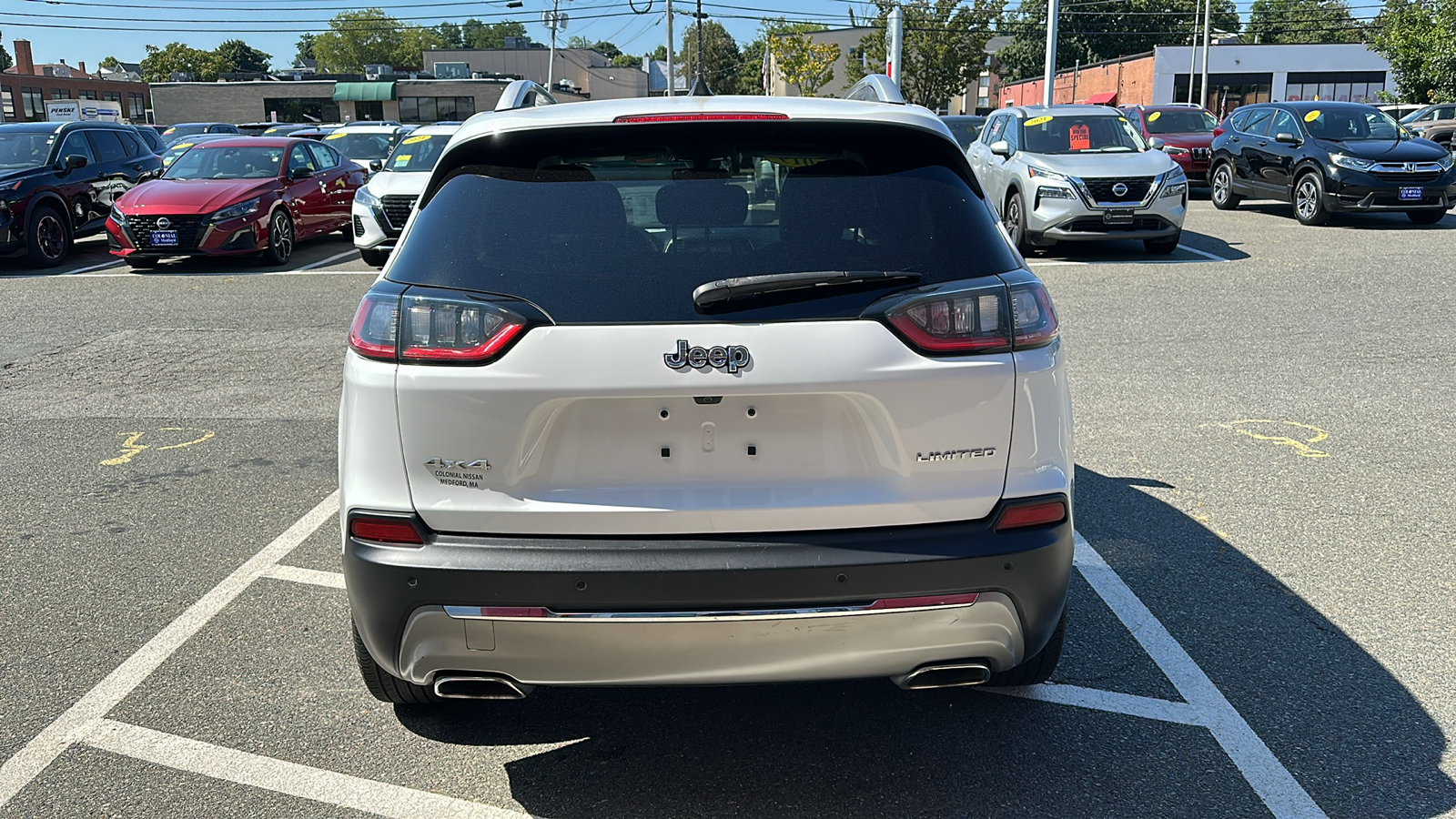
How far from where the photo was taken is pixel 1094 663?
3.57 metres

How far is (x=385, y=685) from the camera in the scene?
9.95 feet

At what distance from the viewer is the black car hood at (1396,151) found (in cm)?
1545

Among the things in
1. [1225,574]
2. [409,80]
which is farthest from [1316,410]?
[409,80]

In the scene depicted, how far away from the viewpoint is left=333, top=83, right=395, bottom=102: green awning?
74.5m

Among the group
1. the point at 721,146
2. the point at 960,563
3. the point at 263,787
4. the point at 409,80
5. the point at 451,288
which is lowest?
the point at 263,787

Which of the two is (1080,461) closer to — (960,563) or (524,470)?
(960,563)

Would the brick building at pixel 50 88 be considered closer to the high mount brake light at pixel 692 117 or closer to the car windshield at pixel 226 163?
the car windshield at pixel 226 163

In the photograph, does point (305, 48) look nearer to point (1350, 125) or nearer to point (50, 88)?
point (50, 88)

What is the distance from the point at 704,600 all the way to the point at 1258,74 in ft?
252

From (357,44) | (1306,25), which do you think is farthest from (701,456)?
(357,44)

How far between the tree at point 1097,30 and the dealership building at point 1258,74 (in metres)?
24.3

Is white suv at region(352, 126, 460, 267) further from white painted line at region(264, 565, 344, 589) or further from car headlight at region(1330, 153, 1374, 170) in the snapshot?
car headlight at region(1330, 153, 1374, 170)

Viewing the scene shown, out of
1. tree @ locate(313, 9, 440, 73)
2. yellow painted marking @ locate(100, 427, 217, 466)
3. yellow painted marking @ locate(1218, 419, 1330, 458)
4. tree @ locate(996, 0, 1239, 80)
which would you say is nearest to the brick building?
tree @ locate(313, 9, 440, 73)

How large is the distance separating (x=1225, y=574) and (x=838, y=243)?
8.09 ft
